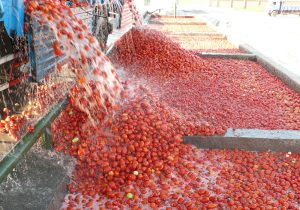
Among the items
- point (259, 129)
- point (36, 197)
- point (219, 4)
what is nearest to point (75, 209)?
point (36, 197)

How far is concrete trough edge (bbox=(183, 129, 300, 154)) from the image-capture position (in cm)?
414

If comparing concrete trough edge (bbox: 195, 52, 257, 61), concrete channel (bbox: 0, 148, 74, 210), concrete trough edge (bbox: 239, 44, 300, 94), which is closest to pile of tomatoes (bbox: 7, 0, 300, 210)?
concrete channel (bbox: 0, 148, 74, 210)

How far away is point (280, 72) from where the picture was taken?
7.18 meters

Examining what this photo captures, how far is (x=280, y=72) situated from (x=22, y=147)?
6.02 metres

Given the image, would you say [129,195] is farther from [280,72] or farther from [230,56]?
[230,56]

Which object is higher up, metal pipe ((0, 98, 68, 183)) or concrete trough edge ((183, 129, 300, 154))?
metal pipe ((0, 98, 68, 183))

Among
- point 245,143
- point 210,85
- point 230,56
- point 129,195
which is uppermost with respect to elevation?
point 230,56

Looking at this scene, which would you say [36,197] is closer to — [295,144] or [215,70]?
[295,144]

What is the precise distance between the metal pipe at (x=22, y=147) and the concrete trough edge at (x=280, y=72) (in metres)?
4.76

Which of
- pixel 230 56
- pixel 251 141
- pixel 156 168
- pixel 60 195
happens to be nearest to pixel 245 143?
pixel 251 141

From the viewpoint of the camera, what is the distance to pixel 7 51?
3889 millimetres

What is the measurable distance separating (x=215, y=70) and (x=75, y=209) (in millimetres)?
5164

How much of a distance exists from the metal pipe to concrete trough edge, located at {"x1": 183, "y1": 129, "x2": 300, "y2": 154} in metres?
1.74

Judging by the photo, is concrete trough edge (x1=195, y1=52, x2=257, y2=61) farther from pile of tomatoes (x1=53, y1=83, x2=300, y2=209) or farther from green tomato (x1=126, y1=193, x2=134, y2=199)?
green tomato (x1=126, y1=193, x2=134, y2=199)
